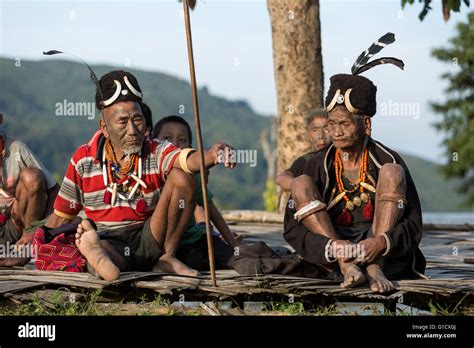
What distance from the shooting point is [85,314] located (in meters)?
5.16

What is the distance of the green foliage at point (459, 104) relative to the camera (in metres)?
34.2

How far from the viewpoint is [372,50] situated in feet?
19.1

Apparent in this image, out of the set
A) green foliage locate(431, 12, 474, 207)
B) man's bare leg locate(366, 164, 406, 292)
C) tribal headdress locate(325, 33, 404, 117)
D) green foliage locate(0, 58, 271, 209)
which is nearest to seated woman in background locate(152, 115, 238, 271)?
tribal headdress locate(325, 33, 404, 117)

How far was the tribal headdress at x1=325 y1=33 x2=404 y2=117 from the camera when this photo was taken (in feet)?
18.7

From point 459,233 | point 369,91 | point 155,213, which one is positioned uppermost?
point 369,91

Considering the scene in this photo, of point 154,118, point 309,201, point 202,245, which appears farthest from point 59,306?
point 154,118

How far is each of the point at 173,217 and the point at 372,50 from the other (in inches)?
61.6

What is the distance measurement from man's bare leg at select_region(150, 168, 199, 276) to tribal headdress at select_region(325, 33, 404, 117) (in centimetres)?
→ 99

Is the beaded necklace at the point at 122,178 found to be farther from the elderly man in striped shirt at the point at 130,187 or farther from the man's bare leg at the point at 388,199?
the man's bare leg at the point at 388,199

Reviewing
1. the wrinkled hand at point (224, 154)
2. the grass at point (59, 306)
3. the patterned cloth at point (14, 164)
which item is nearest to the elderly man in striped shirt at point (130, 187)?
the grass at point (59, 306)
